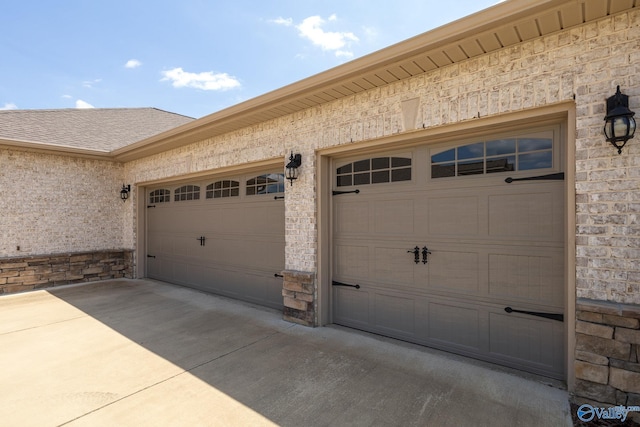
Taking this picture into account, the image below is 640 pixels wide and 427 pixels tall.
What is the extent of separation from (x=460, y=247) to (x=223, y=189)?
14.4 ft

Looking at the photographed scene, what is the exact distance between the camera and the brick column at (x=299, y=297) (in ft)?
14.1

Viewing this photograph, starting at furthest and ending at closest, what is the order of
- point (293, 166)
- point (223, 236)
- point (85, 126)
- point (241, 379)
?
point (85, 126) < point (223, 236) < point (293, 166) < point (241, 379)

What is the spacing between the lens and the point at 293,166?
4.38m

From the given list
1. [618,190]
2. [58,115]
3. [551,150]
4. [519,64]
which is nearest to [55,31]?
[58,115]

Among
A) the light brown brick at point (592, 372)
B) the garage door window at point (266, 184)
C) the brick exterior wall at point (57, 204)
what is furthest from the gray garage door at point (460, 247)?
the brick exterior wall at point (57, 204)

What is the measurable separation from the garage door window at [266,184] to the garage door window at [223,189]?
14.6 inches

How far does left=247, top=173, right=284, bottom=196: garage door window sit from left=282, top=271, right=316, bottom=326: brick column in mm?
1457

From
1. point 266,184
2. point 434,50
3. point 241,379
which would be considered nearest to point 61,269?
point 266,184

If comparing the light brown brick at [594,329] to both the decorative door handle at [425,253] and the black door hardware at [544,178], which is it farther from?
the decorative door handle at [425,253]

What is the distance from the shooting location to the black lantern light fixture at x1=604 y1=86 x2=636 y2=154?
2.27m

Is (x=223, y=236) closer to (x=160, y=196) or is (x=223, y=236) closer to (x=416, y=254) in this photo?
(x=160, y=196)

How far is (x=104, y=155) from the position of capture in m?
7.46

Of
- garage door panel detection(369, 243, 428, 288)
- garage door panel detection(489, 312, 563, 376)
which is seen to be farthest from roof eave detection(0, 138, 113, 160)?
garage door panel detection(489, 312, 563, 376)

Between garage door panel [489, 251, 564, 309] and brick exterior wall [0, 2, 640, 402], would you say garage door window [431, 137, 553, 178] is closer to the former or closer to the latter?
brick exterior wall [0, 2, 640, 402]
